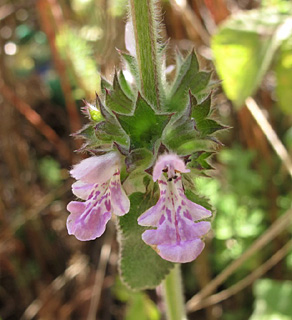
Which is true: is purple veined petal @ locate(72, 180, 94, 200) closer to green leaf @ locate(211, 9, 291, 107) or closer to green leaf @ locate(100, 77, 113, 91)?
green leaf @ locate(100, 77, 113, 91)

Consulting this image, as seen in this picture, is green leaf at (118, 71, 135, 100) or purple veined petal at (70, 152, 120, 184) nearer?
purple veined petal at (70, 152, 120, 184)

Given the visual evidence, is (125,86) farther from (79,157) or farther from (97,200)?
(79,157)

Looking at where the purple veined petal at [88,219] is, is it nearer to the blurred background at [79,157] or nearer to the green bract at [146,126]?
the green bract at [146,126]

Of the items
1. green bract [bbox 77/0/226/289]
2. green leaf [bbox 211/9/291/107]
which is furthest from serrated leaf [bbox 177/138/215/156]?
green leaf [bbox 211/9/291/107]

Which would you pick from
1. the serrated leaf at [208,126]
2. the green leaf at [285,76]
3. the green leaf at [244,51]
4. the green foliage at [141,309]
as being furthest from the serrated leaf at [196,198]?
the green foliage at [141,309]

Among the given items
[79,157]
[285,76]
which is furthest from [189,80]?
[79,157]

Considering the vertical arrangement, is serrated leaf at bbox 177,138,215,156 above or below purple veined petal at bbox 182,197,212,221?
above

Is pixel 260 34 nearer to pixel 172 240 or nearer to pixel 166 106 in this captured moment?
pixel 166 106
